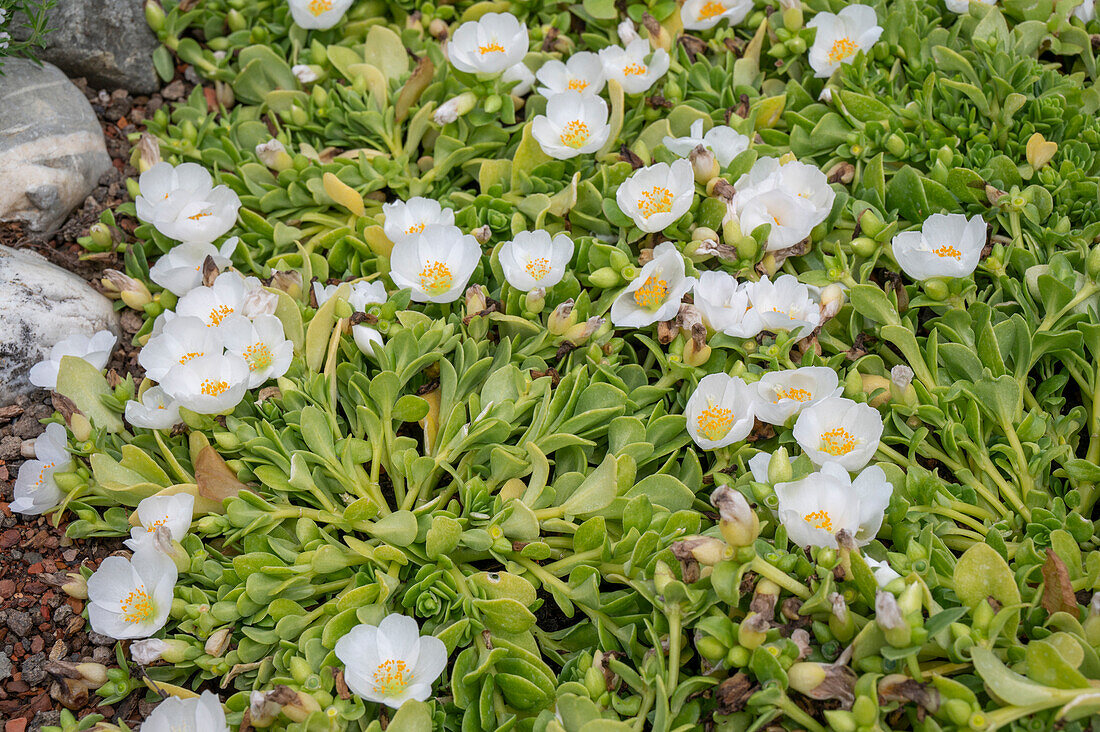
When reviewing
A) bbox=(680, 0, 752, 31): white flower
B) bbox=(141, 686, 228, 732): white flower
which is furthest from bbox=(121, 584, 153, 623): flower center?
bbox=(680, 0, 752, 31): white flower

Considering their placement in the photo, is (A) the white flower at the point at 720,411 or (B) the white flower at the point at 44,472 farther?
(B) the white flower at the point at 44,472

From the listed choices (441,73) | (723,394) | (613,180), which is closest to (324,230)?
(441,73)

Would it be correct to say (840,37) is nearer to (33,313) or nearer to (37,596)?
(33,313)

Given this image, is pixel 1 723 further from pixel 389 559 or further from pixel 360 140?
pixel 360 140

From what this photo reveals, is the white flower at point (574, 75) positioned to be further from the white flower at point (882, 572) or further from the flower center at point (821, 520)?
the white flower at point (882, 572)

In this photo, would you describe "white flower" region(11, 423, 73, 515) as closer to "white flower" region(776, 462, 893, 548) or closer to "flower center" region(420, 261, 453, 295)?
"flower center" region(420, 261, 453, 295)

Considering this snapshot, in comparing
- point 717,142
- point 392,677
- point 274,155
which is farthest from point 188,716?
point 717,142

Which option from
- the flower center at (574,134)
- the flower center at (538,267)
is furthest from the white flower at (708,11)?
the flower center at (538,267)
